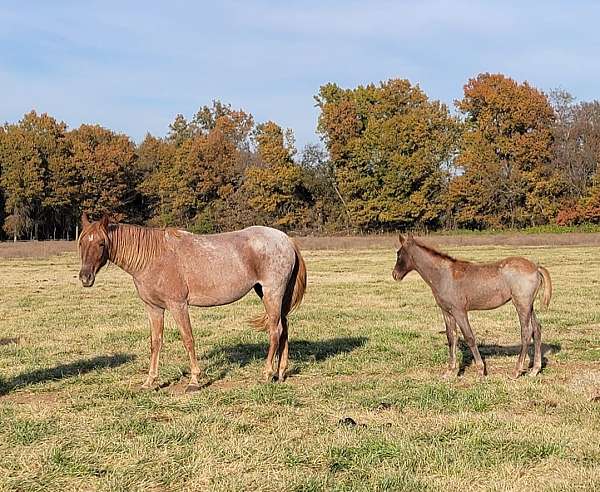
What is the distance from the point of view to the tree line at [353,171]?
182 feet

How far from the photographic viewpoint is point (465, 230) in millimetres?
54719

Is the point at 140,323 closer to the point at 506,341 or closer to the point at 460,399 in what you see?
the point at 506,341

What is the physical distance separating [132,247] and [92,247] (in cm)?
57

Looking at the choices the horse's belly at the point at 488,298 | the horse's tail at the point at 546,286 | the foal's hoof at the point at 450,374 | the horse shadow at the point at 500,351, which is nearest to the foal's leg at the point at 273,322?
the foal's hoof at the point at 450,374

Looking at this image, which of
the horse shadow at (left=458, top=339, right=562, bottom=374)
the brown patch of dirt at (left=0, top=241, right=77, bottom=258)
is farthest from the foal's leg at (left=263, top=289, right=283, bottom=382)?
the brown patch of dirt at (left=0, top=241, right=77, bottom=258)

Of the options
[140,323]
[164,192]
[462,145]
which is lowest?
[140,323]

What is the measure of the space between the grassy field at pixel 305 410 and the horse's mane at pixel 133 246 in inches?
64.2

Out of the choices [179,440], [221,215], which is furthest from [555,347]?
[221,215]

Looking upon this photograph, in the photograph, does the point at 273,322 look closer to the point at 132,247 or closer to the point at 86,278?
the point at 132,247

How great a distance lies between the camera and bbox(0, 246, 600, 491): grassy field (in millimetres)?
5203

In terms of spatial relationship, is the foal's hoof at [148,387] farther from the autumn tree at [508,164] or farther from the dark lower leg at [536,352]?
the autumn tree at [508,164]

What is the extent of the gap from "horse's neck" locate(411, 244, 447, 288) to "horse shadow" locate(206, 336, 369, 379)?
2.08 m

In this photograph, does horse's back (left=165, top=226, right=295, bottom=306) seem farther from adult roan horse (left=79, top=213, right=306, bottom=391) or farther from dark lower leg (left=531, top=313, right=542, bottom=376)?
dark lower leg (left=531, top=313, right=542, bottom=376)

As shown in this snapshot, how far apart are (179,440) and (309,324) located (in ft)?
25.3
